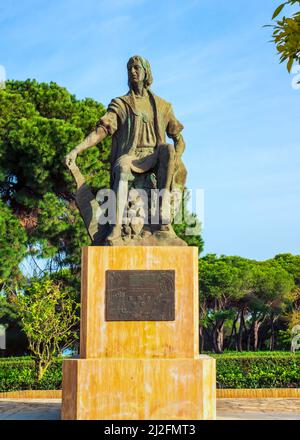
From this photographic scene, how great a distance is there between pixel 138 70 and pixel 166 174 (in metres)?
1.43

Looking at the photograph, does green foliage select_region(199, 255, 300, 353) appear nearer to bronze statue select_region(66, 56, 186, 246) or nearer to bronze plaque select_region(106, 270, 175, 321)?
bronze statue select_region(66, 56, 186, 246)

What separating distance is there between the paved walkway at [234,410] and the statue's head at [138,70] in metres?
4.21

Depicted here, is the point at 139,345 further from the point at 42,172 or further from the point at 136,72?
the point at 42,172

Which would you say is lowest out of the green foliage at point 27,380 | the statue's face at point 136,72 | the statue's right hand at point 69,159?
the green foliage at point 27,380

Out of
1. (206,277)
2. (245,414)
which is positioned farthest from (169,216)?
(206,277)

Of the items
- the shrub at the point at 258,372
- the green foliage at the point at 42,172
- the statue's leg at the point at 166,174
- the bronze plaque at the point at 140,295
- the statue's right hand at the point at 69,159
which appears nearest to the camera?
the bronze plaque at the point at 140,295

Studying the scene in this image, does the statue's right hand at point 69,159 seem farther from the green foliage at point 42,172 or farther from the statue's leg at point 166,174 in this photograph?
the green foliage at point 42,172

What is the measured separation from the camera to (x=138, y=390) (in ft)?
20.5

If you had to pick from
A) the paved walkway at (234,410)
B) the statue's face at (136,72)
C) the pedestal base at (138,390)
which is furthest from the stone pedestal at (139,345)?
the statue's face at (136,72)

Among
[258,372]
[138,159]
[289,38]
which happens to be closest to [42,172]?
[258,372]

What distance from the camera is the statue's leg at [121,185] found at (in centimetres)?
698

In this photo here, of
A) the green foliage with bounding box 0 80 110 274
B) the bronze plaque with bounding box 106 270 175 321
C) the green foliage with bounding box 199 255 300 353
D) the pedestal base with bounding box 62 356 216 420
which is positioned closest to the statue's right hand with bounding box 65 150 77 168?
the bronze plaque with bounding box 106 270 175 321

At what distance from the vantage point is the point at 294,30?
381cm

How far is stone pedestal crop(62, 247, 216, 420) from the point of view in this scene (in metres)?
6.21
